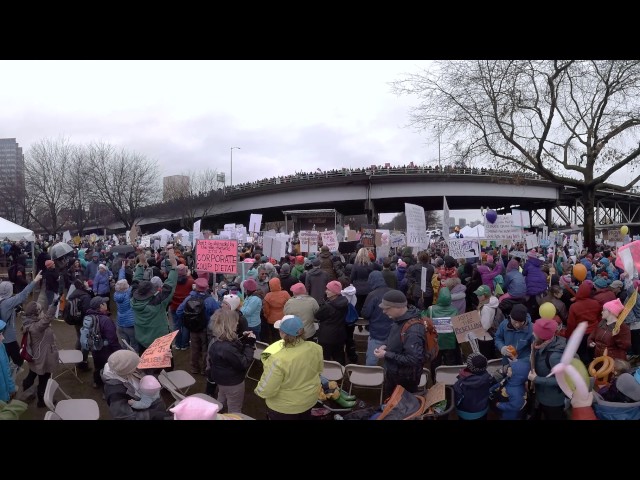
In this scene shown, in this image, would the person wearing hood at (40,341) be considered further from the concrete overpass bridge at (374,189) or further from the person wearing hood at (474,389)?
the concrete overpass bridge at (374,189)

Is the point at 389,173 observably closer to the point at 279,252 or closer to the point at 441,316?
the point at 279,252

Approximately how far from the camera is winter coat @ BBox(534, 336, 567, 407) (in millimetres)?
4168

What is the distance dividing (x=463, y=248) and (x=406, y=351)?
735cm

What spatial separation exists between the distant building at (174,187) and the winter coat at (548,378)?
156ft

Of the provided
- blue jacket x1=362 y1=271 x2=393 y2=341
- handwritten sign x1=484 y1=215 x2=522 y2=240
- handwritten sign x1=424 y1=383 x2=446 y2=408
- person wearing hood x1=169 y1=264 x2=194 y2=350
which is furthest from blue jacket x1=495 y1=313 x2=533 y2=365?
handwritten sign x1=484 y1=215 x2=522 y2=240

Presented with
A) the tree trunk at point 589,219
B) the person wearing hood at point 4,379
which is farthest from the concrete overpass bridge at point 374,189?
the person wearing hood at point 4,379

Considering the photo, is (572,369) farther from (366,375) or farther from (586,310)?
(586,310)

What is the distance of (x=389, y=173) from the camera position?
41625 mm

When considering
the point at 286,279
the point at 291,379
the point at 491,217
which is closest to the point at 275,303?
the point at 286,279

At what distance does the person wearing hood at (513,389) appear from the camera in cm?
433
